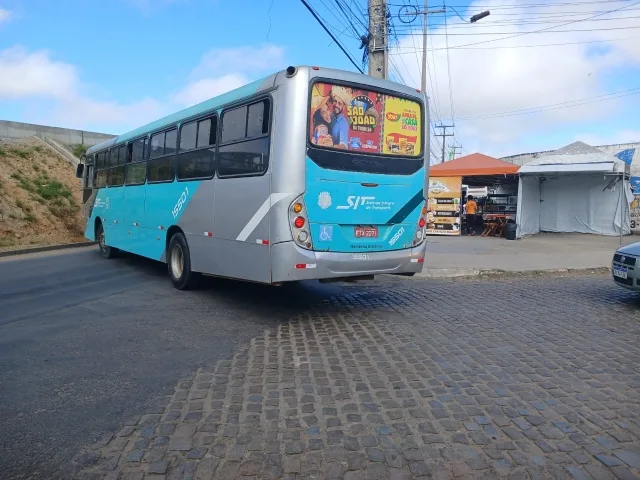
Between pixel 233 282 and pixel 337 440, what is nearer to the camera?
pixel 337 440

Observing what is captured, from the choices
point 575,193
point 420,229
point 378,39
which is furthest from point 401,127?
point 575,193

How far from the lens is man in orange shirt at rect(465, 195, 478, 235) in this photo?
22.4m

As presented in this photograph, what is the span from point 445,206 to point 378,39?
28.9 feet

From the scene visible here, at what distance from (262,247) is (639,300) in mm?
6220

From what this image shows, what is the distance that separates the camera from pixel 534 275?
11.0 m

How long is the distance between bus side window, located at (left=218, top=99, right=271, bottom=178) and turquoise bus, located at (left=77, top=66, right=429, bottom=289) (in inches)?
0.6

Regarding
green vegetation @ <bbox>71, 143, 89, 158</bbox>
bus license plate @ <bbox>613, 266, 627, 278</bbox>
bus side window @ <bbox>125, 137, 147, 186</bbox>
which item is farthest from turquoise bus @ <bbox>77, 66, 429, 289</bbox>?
green vegetation @ <bbox>71, 143, 89, 158</bbox>

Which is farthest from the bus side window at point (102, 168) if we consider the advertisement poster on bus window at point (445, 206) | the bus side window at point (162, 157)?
the advertisement poster on bus window at point (445, 206)

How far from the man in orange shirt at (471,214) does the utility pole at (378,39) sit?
34.1ft

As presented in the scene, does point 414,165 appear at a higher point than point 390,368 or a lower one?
higher

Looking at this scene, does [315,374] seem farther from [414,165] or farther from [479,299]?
[479,299]

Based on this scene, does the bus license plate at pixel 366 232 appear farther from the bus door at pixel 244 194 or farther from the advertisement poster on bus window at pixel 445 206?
the advertisement poster on bus window at pixel 445 206

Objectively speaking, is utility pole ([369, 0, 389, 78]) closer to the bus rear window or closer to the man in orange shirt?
the bus rear window

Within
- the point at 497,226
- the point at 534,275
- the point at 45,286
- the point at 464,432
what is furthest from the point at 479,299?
the point at 497,226
